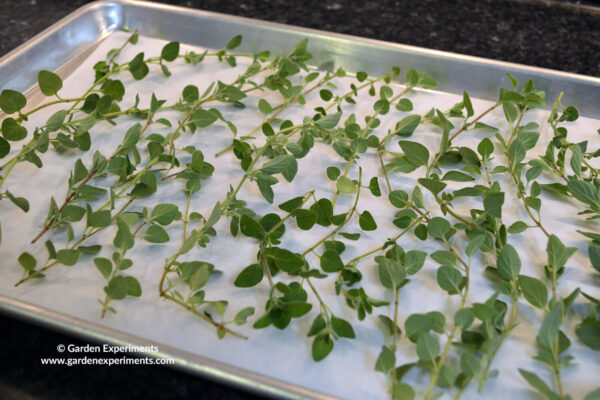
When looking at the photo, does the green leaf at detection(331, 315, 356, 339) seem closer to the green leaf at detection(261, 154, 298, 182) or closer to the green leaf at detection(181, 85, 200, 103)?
the green leaf at detection(261, 154, 298, 182)

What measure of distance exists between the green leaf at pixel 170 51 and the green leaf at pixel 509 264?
45cm

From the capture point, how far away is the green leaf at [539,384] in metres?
0.37

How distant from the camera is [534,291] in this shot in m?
0.42

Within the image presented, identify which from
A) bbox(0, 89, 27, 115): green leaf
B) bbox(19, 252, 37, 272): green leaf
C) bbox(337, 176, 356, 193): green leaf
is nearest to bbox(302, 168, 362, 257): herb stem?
bbox(337, 176, 356, 193): green leaf

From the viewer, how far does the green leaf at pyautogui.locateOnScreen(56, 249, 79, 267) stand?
440 millimetres

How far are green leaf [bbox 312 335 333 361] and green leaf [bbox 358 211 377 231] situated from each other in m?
0.12

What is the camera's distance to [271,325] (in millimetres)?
426

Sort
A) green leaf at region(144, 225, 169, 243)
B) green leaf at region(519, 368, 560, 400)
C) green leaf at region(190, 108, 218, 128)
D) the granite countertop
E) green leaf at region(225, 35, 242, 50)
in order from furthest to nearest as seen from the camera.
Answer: the granite countertop, green leaf at region(225, 35, 242, 50), green leaf at region(190, 108, 218, 128), green leaf at region(144, 225, 169, 243), green leaf at region(519, 368, 560, 400)

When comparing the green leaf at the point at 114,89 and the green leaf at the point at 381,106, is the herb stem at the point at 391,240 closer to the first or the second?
the green leaf at the point at 381,106

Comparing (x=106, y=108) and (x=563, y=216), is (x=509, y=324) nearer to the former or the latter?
(x=563, y=216)

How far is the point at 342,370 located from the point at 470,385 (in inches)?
3.5

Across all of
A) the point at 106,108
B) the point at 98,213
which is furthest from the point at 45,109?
the point at 98,213

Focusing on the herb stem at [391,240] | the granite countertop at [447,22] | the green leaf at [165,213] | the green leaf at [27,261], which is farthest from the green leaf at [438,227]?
the granite countertop at [447,22]

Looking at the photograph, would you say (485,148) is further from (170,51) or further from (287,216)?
(170,51)
